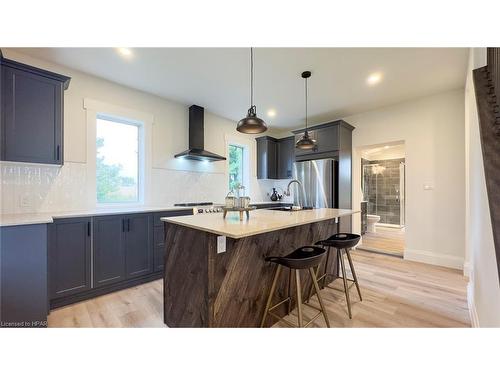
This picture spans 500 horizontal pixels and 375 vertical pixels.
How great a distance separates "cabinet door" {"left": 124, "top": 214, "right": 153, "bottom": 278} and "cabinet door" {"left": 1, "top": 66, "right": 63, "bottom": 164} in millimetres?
1033

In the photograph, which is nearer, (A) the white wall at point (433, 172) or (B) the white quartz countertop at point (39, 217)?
(B) the white quartz countertop at point (39, 217)

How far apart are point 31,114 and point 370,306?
398 cm

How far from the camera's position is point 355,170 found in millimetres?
4270

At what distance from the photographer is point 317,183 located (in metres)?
4.08

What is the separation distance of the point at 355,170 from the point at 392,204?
11.9 feet

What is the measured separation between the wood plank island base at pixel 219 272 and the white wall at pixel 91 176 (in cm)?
181

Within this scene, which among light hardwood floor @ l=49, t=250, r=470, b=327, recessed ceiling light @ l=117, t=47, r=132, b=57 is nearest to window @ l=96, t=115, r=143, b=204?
recessed ceiling light @ l=117, t=47, r=132, b=57

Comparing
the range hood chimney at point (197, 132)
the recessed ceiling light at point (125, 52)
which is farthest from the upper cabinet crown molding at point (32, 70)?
the range hood chimney at point (197, 132)

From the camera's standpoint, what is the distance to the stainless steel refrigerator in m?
3.94

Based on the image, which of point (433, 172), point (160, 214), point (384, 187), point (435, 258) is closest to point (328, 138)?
point (433, 172)

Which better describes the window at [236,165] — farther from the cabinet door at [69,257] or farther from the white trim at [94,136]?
the cabinet door at [69,257]

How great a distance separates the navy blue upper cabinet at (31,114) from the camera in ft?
6.54

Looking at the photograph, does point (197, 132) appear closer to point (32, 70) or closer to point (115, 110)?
point (115, 110)
